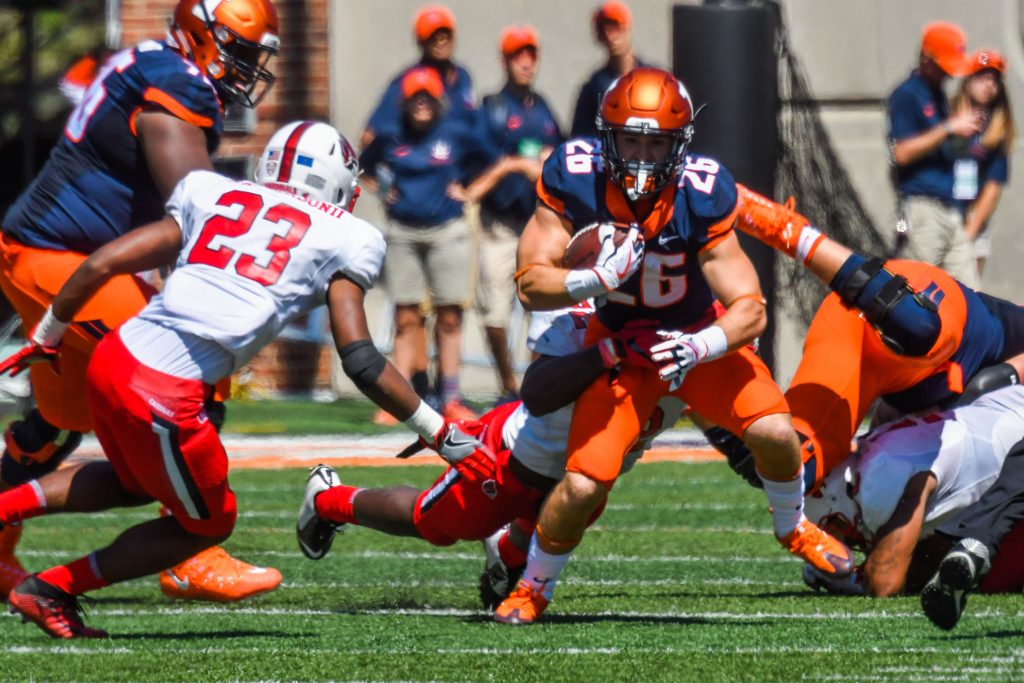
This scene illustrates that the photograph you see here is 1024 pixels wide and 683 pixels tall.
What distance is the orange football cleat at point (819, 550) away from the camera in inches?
219

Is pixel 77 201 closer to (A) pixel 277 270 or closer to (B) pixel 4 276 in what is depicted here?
(B) pixel 4 276

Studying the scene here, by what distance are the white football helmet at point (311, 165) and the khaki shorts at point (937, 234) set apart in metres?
5.15

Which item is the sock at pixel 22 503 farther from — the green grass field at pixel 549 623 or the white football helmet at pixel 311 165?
the white football helmet at pixel 311 165

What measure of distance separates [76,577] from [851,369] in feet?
7.97

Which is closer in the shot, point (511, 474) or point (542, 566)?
point (542, 566)

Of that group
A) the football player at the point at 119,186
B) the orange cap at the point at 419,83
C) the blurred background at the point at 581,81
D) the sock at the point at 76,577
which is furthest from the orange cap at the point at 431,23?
the sock at the point at 76,577

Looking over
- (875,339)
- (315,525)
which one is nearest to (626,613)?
(315,525)

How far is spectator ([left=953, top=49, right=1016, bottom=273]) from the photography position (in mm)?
10133

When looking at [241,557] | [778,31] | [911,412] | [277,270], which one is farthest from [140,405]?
[778,31]

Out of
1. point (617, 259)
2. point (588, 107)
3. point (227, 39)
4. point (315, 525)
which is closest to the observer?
point (617, 259)

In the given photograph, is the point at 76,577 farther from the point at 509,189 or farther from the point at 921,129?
the point at 921,129

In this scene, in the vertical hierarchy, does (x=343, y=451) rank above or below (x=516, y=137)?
below

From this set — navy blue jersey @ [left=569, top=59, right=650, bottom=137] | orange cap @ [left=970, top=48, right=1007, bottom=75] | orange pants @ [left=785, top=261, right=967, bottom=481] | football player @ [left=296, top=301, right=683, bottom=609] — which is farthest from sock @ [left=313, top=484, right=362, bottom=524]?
orange cap @ [left=970, top=48, right=1007, bottom=75]

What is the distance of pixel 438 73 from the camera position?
10.7m
